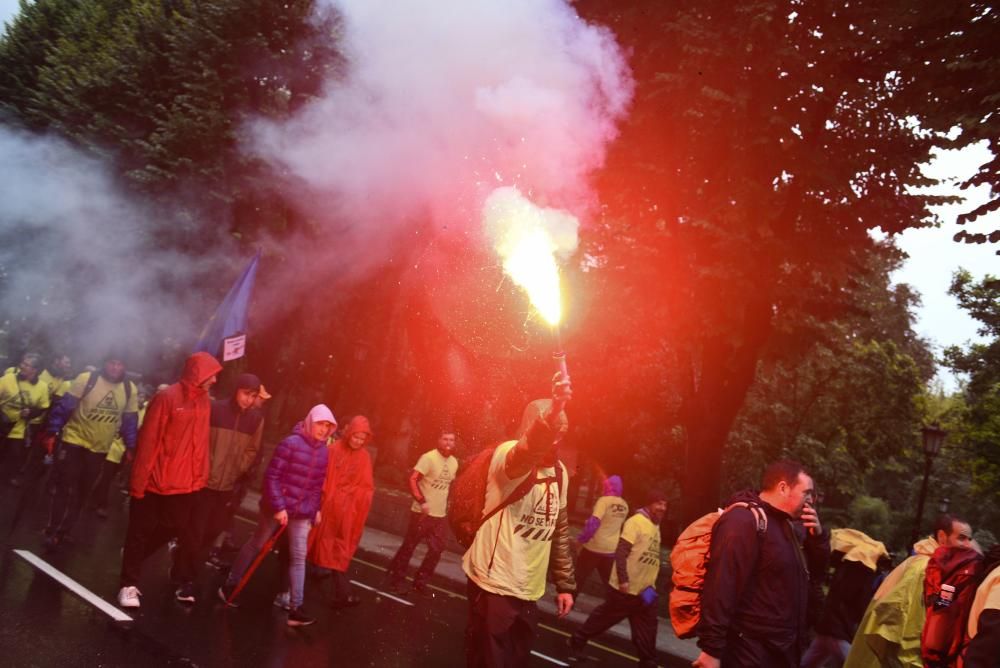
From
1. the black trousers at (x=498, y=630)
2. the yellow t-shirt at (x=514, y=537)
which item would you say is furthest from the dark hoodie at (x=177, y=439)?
the black trousers at (x=498, y=630)

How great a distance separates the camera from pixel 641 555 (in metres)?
7.29

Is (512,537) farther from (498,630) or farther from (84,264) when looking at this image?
(84,264)

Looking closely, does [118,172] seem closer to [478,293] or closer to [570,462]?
[478,293]

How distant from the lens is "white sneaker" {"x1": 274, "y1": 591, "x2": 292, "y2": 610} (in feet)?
21.7

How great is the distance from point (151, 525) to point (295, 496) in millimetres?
1140

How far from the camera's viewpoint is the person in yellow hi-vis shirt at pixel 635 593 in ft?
22.7

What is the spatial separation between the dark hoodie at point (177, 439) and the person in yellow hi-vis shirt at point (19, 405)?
20.0 feet

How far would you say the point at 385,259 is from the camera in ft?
63.0

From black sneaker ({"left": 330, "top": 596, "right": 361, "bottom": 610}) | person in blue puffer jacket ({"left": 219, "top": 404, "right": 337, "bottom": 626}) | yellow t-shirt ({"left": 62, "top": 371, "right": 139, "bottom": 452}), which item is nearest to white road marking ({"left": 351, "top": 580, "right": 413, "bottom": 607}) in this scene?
black sneaker ({"left": 330, "top": 596, "right": 361, "bottom": 610})

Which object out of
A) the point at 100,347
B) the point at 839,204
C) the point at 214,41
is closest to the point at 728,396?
the point at 839,204

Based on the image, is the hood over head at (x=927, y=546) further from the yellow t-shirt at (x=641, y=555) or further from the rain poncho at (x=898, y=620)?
the yellow t-shirt at (x=641, y=555)

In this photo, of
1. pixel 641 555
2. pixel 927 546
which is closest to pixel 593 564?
pixel 641 555

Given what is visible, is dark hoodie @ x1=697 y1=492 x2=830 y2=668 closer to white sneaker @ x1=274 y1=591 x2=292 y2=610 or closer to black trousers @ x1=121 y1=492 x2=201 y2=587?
white sneaker @ x1=274 y1=591 x2=292 y2=610

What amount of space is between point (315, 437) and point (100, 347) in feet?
49.3
